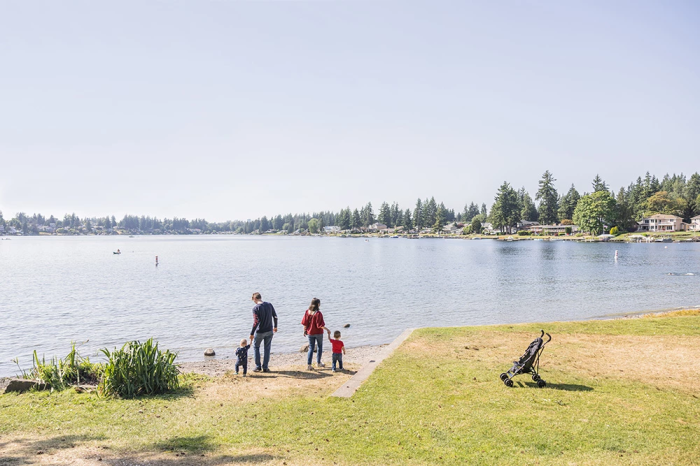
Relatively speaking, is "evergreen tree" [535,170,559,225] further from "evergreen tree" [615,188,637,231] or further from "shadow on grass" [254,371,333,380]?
"shadow on grass" [254,371,333,380]

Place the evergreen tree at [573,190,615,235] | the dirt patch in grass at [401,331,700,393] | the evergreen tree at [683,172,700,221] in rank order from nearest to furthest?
1. the dirt patch in grass at [401,331,700,393]
2. the evergreen tree at [573,190,615,235]
3. the evergreen tree at [683,172,700,221]

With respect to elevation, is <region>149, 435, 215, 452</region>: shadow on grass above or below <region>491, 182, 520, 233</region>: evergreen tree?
below

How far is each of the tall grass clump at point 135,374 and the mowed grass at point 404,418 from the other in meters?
0.51

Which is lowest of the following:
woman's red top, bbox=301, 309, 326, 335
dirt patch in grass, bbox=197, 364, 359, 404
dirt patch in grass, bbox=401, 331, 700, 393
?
dirt patch in grass, bbox=197, 364, 359, 404

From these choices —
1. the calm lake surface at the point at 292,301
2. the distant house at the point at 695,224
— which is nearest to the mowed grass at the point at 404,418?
the calm lake surface at the point at 292,301

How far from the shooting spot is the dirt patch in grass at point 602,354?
38.4 ft

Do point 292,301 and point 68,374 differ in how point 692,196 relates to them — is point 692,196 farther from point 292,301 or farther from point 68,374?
point 68,374

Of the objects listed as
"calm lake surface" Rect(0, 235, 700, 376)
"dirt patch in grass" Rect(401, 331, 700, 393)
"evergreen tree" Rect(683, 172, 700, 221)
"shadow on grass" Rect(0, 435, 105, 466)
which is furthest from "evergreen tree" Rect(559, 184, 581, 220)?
"shadow on grass" Rect(0, 435, 105, 466)

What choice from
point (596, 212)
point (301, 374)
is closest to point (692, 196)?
point (596, 212)

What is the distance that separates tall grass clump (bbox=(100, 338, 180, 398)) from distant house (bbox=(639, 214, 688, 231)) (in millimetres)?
176861

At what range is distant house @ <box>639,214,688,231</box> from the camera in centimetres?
14900

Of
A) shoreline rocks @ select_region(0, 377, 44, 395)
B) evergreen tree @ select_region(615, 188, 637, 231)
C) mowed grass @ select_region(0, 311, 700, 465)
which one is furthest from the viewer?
evergreen tree @ select_region(615, 188, 637, 231)

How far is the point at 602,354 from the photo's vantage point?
1413 centimetres

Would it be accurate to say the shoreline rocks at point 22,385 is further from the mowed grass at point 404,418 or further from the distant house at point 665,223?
the distant house at point 665,223
